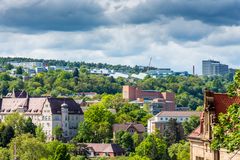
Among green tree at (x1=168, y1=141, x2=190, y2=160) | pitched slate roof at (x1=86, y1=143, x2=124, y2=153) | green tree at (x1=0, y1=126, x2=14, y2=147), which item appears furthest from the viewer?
pitched slate roof at (x1=86, y1=143, x2=124, y2=153)

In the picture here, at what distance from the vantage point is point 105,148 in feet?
446

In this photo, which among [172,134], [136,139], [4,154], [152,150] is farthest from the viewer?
[172,134]

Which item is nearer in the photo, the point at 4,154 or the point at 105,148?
the point at 4,154

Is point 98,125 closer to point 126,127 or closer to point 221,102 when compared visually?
point 126,127

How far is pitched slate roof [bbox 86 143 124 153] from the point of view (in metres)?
135

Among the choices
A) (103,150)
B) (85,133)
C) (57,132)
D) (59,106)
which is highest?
(59,106)

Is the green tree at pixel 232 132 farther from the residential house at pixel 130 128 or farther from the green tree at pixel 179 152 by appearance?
the residential house at pixel 130 128

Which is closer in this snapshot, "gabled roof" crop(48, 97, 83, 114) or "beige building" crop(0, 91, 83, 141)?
"beige building" crop(0, 91, 83, 141)

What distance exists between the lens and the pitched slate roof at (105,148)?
135m

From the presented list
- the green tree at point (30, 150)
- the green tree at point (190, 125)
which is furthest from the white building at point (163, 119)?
the green tree at point (30, 150)

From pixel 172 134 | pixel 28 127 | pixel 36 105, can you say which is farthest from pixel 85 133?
pixel 36 105

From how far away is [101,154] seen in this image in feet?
436

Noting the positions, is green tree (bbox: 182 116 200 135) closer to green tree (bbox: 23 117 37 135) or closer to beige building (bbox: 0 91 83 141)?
beige building (bbox: 0 91 83 141)

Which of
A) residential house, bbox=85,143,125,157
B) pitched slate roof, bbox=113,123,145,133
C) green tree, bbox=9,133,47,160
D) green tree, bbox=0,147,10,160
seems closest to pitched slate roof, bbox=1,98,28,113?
pitched slate roof, bbox=113,123,145,133
